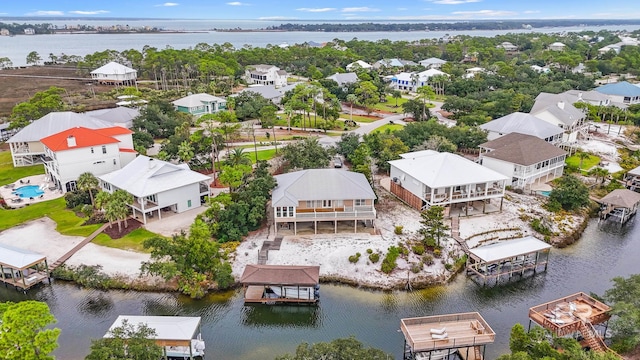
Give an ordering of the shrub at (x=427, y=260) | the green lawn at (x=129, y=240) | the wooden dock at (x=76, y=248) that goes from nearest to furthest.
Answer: the wooden dock at (x=76, y=248), the shrub at (x=427, y=260), the green lawn at (x=129, y=240)

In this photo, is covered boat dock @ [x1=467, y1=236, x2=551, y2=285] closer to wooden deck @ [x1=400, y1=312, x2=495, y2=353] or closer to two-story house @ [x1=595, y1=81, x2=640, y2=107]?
wooden deck @ [x1=400, y1=312, x2=495, y2=353]

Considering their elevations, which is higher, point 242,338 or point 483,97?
point 483,97

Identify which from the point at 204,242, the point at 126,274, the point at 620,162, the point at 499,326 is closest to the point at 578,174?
the point at 620,162

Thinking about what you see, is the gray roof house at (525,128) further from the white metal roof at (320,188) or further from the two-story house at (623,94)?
the two-story house at (623,94)

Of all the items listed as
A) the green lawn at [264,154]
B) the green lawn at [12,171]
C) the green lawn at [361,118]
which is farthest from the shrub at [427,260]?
the green lawn at [12,171]

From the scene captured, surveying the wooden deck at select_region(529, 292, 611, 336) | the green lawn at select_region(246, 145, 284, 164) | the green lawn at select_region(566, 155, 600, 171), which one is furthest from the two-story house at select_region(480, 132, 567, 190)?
the green lawn at select_region(246, 145, 284, 164)

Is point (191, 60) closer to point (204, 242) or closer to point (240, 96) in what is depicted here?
point (240, 96)
